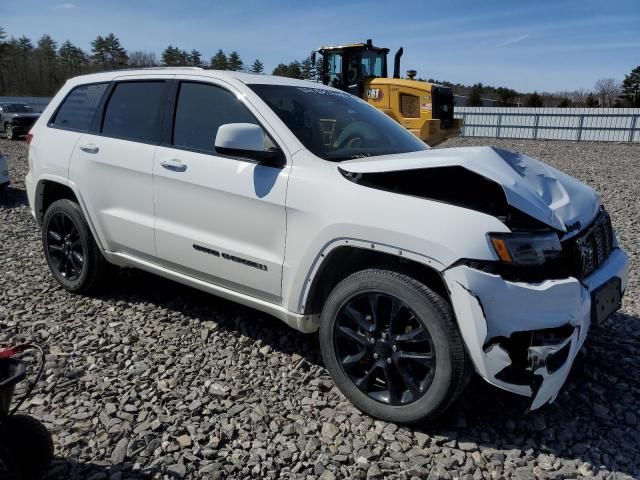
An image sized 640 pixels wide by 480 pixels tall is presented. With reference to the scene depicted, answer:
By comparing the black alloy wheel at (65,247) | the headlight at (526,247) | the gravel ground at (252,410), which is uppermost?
the headlight at (526,247)

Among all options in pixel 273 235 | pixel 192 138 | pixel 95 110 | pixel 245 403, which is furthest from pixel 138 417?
pixel 95 110

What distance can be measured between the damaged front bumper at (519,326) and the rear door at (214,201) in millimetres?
1112

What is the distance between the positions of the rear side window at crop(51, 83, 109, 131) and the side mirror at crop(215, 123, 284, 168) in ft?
6.09

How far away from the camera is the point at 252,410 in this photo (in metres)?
2.88

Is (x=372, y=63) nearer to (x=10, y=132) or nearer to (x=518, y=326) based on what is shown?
(x=518, y=326)

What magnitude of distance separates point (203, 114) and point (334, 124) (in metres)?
0.88

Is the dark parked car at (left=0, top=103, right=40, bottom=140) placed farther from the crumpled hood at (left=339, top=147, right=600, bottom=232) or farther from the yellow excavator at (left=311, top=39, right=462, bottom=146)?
the crumpled hood at (left=339, top=147, right=600, bottom=232)

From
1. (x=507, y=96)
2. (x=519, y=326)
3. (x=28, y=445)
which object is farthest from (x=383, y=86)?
(x=507, y=96)

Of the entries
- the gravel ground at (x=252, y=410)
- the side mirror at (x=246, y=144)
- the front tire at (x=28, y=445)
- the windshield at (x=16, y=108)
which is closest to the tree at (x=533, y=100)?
the windshield at (x=16, y=108)

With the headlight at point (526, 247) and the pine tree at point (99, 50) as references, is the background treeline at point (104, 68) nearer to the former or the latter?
the pine tree at point (99, 50)

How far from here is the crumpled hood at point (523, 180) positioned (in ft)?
8.00

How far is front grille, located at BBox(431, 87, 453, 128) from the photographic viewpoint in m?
14.3

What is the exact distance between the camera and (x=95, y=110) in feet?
13.7

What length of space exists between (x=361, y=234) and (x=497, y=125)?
972 inches
